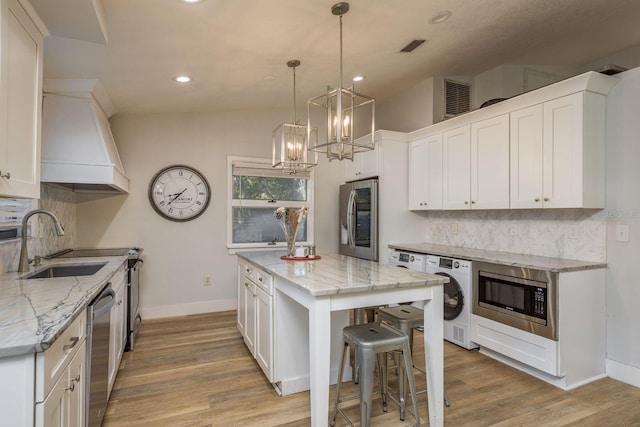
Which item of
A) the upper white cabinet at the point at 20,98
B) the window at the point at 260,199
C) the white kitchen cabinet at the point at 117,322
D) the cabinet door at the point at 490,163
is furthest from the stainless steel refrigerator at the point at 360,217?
the upper white cabinet at the point at 20,98

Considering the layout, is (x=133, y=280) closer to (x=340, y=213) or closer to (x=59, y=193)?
(x=59, y=193)

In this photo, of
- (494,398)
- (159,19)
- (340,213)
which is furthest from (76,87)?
(494,398)

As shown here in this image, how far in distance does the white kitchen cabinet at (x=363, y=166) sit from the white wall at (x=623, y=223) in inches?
88.2

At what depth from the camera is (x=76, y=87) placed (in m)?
2.91

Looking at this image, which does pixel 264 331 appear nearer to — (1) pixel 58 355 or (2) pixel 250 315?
(2) pixel 250 315

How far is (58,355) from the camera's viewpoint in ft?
4.16

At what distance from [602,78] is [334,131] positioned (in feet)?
6.91

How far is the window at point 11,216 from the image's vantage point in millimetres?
2182

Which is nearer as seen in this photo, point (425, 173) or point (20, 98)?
point (20, 98)

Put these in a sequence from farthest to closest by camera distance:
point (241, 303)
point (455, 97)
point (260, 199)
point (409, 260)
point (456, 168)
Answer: point (260, 199) → point (455, 97) → point (409, 260) → point (456, 168) → point (241, 303)

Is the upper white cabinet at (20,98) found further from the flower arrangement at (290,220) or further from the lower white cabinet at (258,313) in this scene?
the flower arrangement at (290,220)

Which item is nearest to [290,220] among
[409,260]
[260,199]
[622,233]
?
[409,260]

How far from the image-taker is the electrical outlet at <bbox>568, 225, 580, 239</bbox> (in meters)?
2.91

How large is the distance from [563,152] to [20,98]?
349 centimetres
